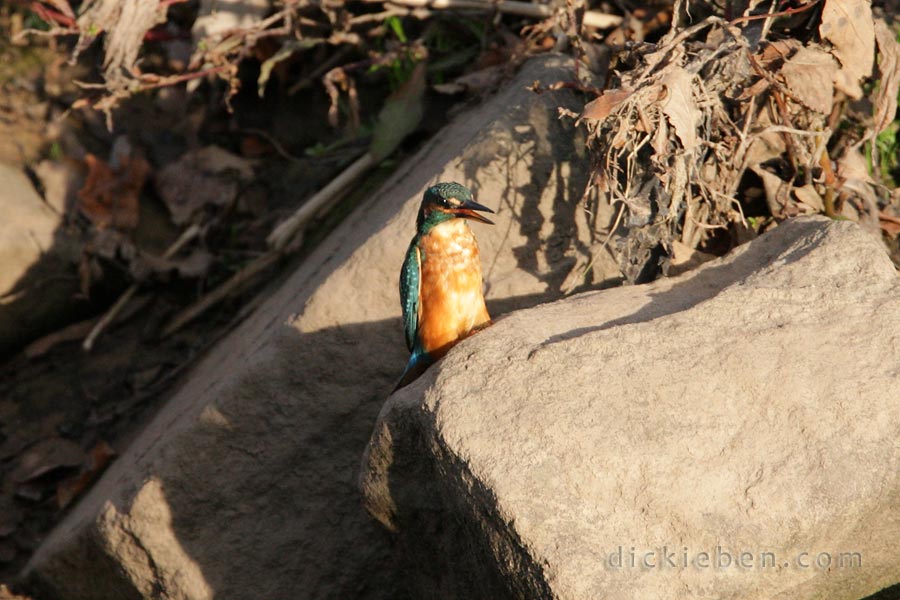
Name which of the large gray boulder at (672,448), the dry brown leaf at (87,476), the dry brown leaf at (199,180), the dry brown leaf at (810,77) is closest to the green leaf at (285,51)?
the dry brown leaf at (199,180)

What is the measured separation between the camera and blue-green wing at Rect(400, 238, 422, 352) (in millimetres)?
3658

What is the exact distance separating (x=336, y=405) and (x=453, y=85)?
1911 mm

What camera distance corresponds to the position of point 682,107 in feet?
11.3

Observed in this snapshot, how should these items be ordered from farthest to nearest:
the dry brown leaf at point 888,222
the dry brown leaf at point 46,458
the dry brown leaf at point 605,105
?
the dry brown leaf at point 46,458, the dry brown leaf at point 888,222, the dry brown leaf at point 605,105

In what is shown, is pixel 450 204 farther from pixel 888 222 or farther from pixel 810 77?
pixel 888 222

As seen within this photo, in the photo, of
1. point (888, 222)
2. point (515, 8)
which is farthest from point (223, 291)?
point (888, 222)

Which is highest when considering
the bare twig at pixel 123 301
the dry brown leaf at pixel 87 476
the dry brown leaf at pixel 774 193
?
the dry brown leaf at pixel 774 193

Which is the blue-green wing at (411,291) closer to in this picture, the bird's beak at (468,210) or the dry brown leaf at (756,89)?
the bird's beak at (468,210)

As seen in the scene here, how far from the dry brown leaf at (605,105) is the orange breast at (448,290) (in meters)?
0.62

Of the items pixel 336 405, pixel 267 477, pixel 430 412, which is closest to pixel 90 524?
pixel 267 477

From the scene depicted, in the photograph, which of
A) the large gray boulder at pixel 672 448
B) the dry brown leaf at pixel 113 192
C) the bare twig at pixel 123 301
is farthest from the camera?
the dry brown leaf at pixel 113 192

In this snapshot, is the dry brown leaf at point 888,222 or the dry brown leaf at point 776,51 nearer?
the dry brown leaf at point 776,51

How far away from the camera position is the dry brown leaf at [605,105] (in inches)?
133

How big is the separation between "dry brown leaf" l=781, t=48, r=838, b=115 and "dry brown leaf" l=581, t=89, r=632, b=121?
0.73 metres
